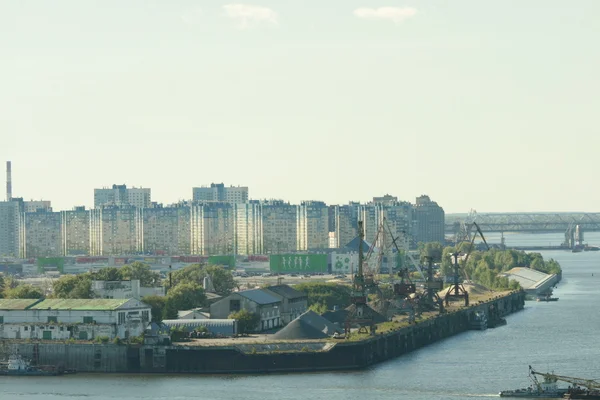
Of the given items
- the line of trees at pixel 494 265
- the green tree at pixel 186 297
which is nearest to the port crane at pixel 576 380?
the green tree at pixel 186 297

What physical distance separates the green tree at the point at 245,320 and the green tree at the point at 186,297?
6.57 meters

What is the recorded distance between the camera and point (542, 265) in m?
176

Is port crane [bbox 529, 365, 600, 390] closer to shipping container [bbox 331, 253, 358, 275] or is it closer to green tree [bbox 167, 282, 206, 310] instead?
green tree [bbox 167, 282, 206, 310]

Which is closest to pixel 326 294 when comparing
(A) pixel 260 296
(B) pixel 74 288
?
(A) pixel 260 296

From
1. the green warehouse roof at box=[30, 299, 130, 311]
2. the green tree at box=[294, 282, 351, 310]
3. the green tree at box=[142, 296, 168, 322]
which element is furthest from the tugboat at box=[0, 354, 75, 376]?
the green tree at box=[294, 282, 351, 310]

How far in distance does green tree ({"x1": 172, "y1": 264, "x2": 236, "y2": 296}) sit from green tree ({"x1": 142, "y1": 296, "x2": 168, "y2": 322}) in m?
19.2

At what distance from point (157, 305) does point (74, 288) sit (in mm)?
6992

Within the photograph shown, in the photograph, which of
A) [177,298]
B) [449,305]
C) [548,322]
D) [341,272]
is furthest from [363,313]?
[341,272]

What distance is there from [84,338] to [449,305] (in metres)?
43.1

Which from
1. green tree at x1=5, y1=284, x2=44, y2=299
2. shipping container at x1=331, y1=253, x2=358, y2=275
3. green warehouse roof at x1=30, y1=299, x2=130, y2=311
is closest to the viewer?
green warehouse roof at x1=30, y1=299, x2=130, y2=311

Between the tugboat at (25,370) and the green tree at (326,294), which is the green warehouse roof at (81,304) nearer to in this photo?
the tugboat at (25,370)

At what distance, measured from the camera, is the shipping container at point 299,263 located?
174500 mm

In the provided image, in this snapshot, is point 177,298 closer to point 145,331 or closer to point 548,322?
point 145,331

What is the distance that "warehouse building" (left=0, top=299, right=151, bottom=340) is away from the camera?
7469 cm
